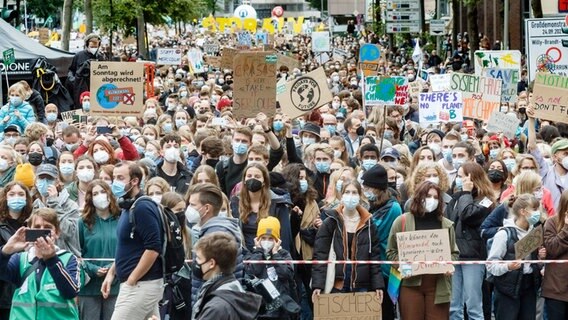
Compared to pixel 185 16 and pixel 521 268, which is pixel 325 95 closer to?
pixel 521 268

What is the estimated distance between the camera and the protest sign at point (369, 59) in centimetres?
2673

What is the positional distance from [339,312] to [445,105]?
30.8ft

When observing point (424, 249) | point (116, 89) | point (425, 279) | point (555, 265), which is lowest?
point (425, 279)

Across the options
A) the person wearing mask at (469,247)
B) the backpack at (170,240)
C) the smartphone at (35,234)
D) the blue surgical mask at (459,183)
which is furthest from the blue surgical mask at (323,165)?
the smartphone at (35,234)

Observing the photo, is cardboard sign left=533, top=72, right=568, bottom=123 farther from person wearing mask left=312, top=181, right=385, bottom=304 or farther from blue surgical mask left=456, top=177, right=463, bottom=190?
person wearing mask left=312, top=181, right=385, bottom=304

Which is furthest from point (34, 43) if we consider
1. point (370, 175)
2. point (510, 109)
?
point (370, 175)

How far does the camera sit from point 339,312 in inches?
413

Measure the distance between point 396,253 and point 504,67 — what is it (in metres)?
13.7

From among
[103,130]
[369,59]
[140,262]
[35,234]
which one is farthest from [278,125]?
[369,59]

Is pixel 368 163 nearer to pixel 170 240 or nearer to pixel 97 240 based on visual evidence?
pixel 97 240

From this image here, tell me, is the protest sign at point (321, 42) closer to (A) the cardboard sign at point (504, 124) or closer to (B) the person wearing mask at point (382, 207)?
(A) the cardboard sign at point (504, 124)

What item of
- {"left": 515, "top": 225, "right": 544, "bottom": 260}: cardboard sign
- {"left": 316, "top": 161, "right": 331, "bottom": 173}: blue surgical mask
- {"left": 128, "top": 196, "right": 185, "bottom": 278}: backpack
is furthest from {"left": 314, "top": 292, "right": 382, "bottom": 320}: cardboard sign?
{"left": 316, "top": 161, "right": 331, "bottom": 173}: blue surgical mask

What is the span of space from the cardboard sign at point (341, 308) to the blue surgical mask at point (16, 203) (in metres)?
2.30

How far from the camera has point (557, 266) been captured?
35.2 ft
